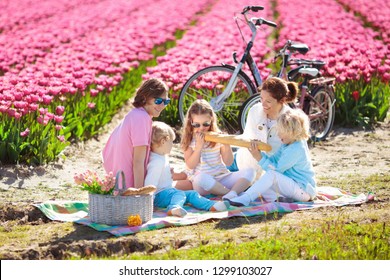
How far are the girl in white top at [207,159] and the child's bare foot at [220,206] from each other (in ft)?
1.11

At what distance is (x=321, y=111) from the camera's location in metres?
9.68

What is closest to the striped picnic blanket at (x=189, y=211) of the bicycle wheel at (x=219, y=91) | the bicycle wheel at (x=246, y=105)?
the bicycle wheel at (x=246, y=105)

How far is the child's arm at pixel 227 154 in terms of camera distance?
712 centimetres

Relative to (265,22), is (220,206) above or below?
below

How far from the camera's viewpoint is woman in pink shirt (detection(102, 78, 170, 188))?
6.62 m

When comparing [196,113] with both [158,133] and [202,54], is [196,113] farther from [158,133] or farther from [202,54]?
[202,54]

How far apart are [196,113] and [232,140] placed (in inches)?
15.8

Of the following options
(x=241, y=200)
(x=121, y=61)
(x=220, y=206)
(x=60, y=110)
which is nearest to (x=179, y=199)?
(x=220, y=206)

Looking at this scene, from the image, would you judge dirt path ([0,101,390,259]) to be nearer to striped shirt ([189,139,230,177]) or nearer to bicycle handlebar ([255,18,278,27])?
striped shirt ([189,139,230,177])

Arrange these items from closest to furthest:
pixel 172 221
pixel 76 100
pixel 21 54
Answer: pixel 172 221 < pixel 76 100 < pixel 21 54

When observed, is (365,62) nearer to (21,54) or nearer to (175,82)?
(175,82)
